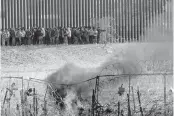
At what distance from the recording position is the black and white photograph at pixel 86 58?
18.0 m

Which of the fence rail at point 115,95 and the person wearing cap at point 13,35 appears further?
the person wearing cap at point 13,35

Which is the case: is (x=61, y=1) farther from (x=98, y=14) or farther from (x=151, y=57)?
(x=151, y=57)

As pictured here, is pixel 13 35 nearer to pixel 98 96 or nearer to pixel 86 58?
pixel 86 58

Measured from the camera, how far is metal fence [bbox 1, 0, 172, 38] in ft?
109

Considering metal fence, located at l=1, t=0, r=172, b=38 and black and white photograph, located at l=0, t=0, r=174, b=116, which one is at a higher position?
metal fence, located at l=1, t=0, r=172, b=38

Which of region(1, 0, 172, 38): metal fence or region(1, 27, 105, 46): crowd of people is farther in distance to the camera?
region(1, 0, 172, 38): metal fence

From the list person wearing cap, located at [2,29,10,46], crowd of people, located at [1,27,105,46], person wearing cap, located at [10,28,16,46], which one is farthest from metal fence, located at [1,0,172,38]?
person wearing cap, located at [2,29,10,46]

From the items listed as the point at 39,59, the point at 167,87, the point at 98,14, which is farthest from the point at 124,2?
the point at 167,87

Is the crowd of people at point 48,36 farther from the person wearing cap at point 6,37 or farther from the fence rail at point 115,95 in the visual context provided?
the fence rail at point 115,95

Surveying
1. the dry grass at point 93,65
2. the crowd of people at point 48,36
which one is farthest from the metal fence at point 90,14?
the dry grass at point 93,65

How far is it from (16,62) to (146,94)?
943 cm

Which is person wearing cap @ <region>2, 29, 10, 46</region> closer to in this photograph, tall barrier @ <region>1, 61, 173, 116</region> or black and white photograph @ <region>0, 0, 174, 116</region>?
black and white photograph @ <region>0, 0, 174, 116</region>

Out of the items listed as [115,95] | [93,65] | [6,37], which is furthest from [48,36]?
[115,95]

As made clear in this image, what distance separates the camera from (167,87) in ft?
62.3
